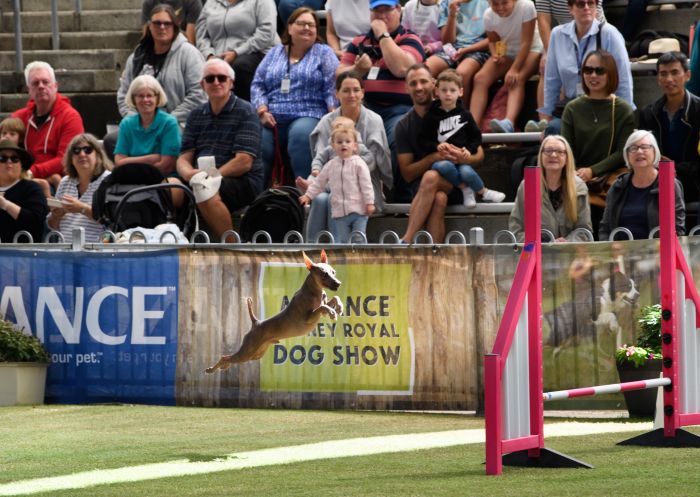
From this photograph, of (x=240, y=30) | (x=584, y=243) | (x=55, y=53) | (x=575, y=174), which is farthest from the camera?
(x=55, y=53)

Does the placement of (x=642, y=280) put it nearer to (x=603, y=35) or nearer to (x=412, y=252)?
(x=412, y=252)

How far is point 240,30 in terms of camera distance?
16141 millimetres

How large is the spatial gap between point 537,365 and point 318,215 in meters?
5.12

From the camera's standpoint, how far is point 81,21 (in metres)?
19.5

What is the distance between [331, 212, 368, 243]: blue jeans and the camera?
1323 cm

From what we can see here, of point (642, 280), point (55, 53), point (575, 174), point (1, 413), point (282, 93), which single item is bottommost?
point (1, 413)

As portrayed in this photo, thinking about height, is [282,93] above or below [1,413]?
above

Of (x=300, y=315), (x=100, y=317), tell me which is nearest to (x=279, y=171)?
(x=100, y=317)

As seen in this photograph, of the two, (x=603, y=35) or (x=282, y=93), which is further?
(x=282, y=93)

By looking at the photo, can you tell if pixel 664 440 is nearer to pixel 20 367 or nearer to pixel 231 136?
pixel 20 367

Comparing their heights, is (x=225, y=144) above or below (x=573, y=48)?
below

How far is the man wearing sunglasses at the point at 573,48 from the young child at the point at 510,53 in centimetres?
65

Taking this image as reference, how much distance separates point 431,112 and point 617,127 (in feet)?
5.64

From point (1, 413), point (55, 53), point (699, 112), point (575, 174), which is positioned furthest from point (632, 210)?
point (55, 53)
